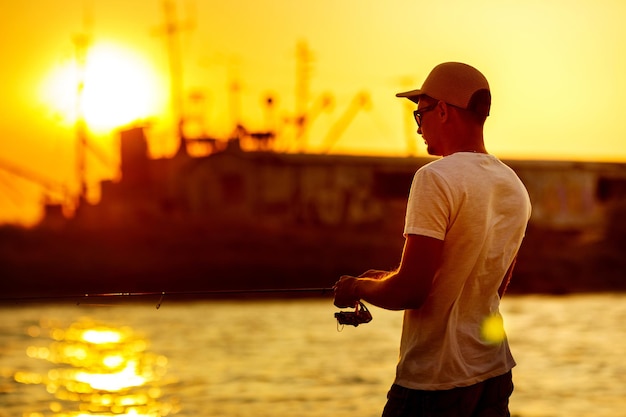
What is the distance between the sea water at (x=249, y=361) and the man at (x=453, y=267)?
32.6ft

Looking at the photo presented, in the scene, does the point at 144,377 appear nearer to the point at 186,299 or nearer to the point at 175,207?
the point at 186,299

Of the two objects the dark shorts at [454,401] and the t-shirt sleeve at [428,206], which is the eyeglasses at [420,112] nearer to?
the t-shirt sleeve at [428,206]

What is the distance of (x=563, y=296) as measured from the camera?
4244 cm

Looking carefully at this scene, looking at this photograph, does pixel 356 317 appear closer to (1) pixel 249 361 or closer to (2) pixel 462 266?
(2) pixel 462 266

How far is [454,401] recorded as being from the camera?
4.39 meters

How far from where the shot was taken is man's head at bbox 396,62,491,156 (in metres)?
4.44

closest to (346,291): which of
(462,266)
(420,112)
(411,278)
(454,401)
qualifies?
(411,278)

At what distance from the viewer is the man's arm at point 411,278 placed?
4199 mm

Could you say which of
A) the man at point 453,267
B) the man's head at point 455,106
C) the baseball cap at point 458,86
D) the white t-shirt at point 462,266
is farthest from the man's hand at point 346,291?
the baseball cap at point 458,86

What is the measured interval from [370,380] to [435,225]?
46.9ft

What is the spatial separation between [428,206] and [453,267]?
0.25 meters

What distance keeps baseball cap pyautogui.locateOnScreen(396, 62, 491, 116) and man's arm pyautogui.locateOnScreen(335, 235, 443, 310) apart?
0.54m

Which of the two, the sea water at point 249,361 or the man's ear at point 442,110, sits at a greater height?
the man's ear at point 442,110

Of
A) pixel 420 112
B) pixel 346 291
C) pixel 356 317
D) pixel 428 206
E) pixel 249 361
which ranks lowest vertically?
pixel 249 361
